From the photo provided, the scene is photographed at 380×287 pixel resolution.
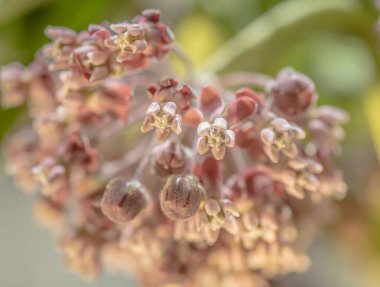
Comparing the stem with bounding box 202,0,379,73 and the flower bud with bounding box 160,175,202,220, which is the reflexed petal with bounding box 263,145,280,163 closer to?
the flower bud with bounding box 160,175,202,220

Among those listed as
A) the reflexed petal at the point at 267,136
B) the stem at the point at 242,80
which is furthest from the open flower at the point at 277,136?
the stem at the point at 242,80

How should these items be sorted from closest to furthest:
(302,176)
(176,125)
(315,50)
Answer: (176,125)
(302,176)
(315,50)

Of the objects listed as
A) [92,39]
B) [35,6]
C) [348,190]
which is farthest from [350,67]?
[92,39]

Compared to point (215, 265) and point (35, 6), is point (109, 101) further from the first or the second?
point (35, 6)

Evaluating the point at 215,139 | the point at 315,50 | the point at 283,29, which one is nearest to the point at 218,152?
the point at 215,139

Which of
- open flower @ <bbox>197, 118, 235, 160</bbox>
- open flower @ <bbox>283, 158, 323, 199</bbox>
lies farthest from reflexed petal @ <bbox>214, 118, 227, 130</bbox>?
open flower @ <bbox>283, 158, 323, 199</bbox>

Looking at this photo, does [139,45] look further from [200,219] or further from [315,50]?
[315,50]
